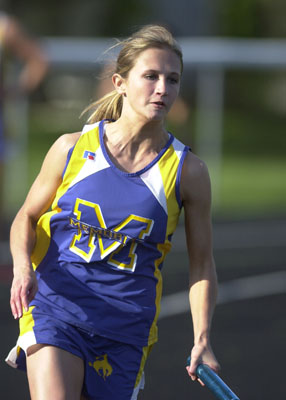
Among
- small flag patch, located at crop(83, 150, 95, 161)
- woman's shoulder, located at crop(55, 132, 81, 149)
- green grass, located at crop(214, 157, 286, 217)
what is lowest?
green grass, located at crop(214, 157, 286, 217)

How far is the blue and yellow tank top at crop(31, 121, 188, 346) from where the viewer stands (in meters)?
3.73

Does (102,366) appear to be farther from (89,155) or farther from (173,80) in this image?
(173,80)

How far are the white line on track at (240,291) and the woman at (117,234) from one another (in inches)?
147

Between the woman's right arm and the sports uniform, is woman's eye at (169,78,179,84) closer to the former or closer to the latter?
the sports uniform

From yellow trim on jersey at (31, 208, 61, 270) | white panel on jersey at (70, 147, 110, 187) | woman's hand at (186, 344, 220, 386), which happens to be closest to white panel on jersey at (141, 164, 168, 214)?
white panel on jersey at (70, 147, 110, 187)

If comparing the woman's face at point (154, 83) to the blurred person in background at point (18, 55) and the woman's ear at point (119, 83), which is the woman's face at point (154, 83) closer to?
the woman's ear at point (119, 83)

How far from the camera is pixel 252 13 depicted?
122ft

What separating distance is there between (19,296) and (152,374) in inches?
101

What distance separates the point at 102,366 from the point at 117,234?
51 cm

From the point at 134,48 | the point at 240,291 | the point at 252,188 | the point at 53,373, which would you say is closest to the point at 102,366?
the point at 53,373

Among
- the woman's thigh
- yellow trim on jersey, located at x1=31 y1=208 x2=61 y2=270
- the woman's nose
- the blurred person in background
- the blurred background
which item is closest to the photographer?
the woman's thigh

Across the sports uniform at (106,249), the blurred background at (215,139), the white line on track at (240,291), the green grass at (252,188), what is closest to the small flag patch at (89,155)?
the sports uniform at (106,249)

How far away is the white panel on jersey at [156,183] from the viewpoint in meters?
3.73

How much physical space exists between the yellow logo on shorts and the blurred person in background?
5.26m
